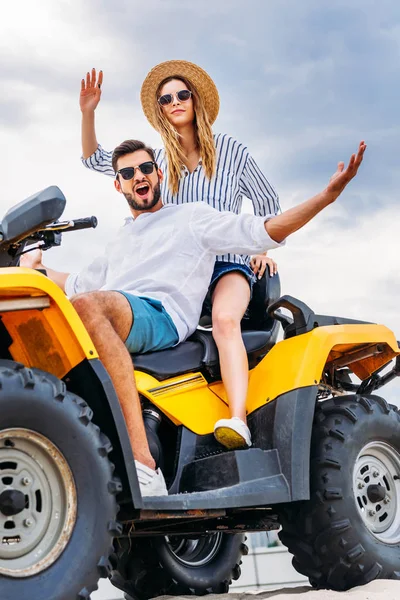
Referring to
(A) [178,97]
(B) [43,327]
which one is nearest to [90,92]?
(A) [178,97]

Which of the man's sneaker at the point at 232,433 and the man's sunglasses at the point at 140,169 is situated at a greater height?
the man's sunglasses at the point at 140,169

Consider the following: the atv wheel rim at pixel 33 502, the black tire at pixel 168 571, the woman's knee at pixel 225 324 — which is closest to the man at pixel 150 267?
the woman's knee at pixel 225 324

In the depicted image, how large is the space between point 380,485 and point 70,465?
2181 mm

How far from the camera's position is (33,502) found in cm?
365

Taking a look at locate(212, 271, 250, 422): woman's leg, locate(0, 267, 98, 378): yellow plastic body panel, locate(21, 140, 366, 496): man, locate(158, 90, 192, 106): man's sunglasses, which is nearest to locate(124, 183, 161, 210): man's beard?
locate(21, 140, 366, 496): man

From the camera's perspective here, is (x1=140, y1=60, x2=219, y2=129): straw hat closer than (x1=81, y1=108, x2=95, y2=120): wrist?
No

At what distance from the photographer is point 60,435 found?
12.2 feet

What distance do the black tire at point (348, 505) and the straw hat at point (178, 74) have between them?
223cm

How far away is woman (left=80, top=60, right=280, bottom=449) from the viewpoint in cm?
566

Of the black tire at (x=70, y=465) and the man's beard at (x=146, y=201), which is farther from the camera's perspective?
the man's beard at (x=146, y=201)

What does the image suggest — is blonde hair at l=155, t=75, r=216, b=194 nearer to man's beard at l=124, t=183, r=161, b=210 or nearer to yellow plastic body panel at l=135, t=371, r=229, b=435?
man's beard at l=124, t=183, r=161, b=210

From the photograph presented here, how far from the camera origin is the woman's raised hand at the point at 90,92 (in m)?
5.77

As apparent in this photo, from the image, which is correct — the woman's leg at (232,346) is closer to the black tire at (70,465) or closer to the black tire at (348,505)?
the black tire at (348,505)

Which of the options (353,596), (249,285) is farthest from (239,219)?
(353,596)
